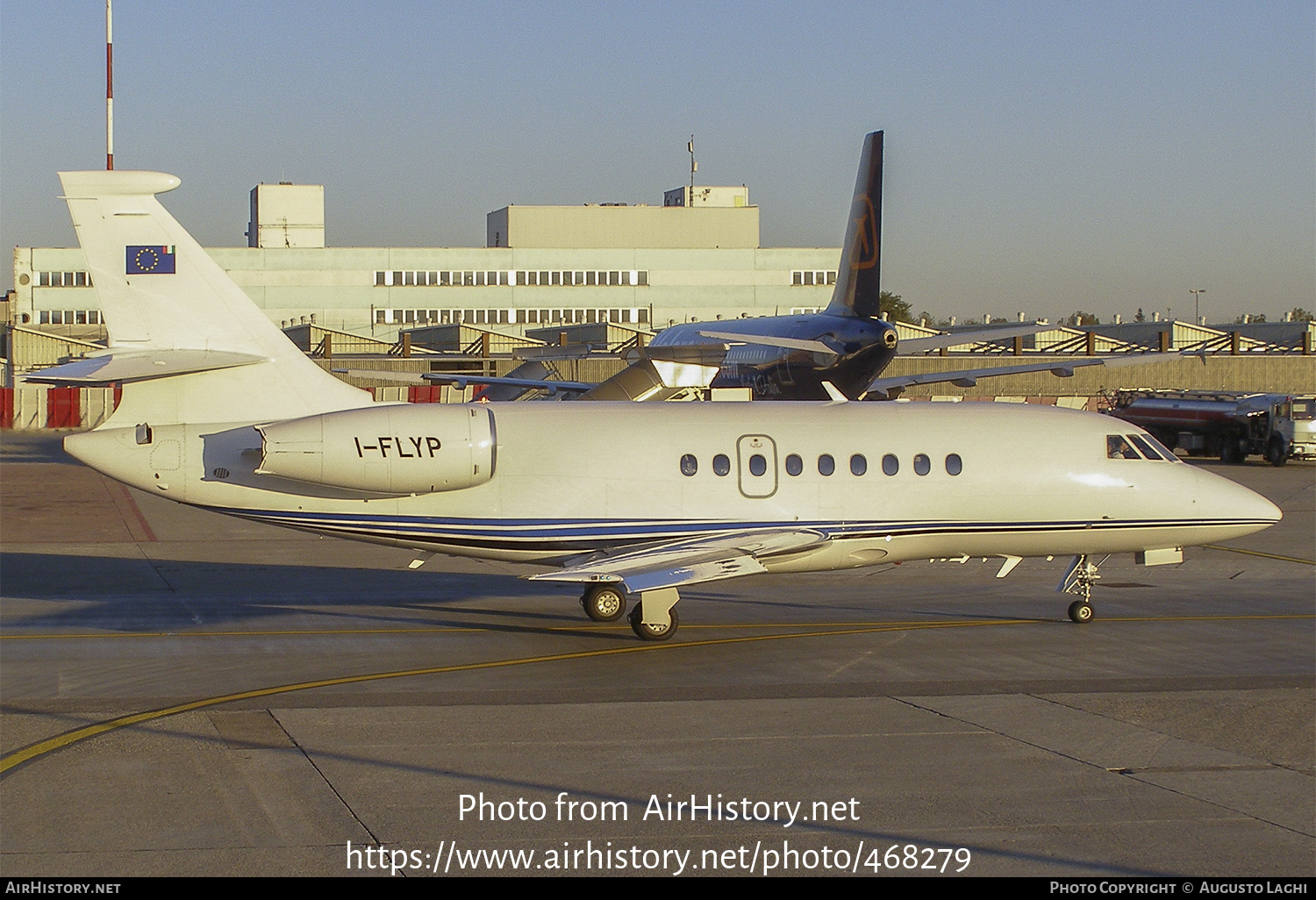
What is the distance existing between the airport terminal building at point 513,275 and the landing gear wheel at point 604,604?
8126 cm

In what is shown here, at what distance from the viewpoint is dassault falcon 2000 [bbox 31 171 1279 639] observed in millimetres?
17141

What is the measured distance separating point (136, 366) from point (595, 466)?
584 cm

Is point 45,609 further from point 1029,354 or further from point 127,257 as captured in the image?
point 1029,354

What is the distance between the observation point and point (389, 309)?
325ft

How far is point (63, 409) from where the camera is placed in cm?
6856

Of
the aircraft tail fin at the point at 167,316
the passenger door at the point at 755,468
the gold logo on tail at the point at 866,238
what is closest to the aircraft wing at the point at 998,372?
Result: the gold logo on tail at the point at 866,238

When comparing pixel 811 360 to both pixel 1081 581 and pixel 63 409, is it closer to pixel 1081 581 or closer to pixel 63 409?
pixel 1081 581

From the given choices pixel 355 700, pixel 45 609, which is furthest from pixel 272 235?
pixel 355 700

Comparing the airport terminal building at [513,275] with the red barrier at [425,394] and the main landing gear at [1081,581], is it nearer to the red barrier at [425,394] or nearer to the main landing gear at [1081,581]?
the red barrier at [425,394]

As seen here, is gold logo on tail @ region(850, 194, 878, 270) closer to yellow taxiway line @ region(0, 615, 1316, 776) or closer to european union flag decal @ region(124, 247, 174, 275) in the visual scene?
yellow taxiway line @ region(0, 615, 1316, 776)

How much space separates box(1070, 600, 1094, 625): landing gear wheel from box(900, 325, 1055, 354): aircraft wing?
14.5m

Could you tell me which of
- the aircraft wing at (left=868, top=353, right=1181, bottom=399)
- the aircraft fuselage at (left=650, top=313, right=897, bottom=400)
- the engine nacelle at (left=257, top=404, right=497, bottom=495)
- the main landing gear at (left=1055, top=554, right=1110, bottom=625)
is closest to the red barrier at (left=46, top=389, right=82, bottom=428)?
the aircraft fuselage at (left=650, top=313, right=897, bottom=400)

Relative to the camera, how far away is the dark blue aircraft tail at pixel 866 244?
40719mm
